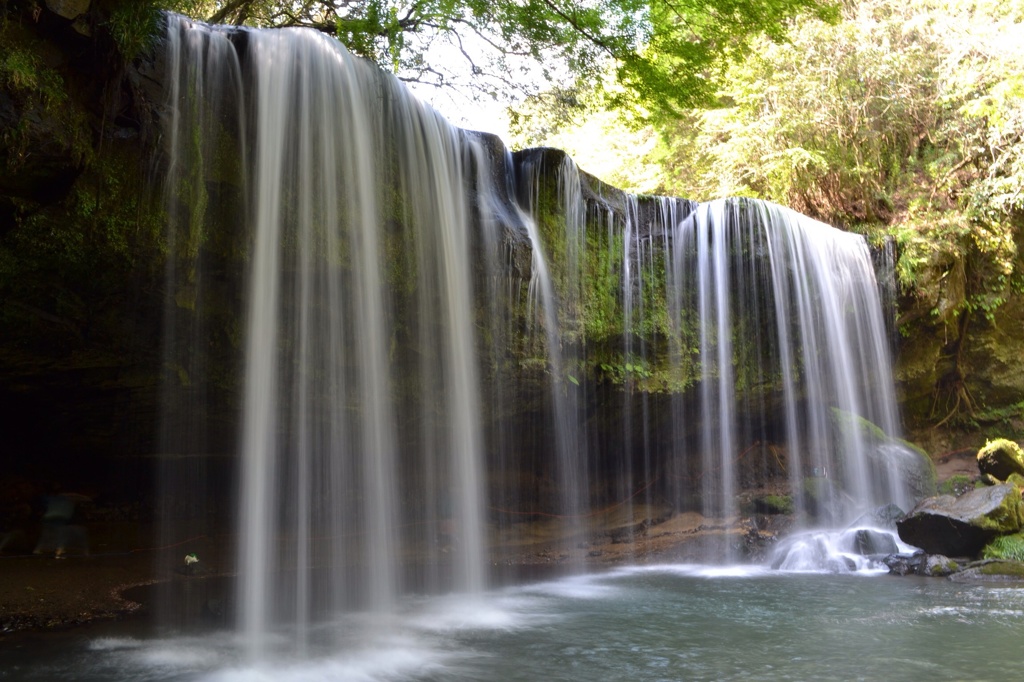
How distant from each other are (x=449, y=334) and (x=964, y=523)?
24.9ft

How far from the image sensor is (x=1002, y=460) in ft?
46.6

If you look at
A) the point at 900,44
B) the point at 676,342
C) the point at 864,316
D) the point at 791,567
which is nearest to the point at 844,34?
the point at 900,44

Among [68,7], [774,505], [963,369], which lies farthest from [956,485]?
[68,7]

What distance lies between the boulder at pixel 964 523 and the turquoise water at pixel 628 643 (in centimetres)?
151

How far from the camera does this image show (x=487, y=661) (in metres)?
6.24

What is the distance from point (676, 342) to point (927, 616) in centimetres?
589

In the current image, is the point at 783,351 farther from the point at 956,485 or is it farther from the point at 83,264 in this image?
the point at 83,264

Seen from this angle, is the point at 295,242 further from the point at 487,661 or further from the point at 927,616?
the point at 927,616

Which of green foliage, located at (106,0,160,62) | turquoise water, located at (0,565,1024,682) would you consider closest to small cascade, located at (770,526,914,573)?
turquoise water, located at (0,565,1024,682)

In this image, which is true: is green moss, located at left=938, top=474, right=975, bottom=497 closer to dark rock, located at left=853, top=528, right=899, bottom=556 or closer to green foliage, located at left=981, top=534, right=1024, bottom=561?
dark rock, located at left=853, top=528, right=899, bottom=556

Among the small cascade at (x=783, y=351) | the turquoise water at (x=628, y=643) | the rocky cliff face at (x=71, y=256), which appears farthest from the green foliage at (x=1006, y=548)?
the rocky cliff face at (x=71, y=256)

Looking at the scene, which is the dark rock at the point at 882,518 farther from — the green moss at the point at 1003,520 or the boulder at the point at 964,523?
the green moss at the point at 1003,520

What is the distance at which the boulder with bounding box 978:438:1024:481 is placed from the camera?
1413 centimetres

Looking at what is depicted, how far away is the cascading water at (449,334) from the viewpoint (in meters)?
7.76
